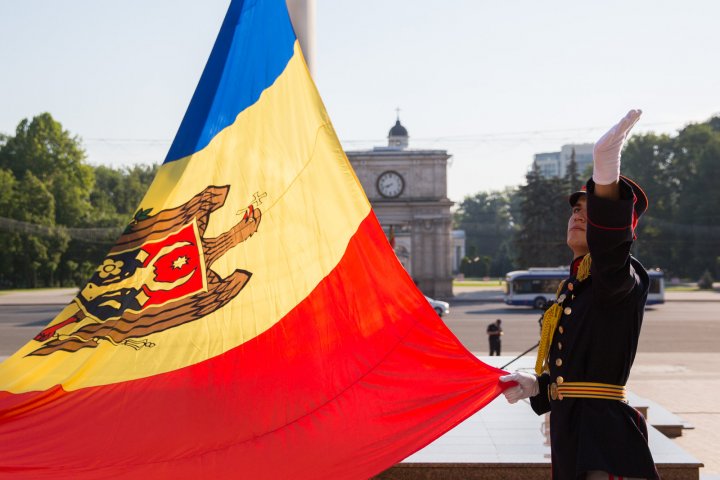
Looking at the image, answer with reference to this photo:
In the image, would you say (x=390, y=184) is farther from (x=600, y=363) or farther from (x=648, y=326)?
(x=600, y=363)

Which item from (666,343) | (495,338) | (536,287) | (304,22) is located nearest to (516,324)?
(666,343)

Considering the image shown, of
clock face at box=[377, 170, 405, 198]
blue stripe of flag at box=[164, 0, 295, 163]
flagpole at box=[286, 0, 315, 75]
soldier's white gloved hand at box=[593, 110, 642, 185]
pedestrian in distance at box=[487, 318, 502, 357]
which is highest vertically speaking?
clock face at box=[377, 170, 405, 198]

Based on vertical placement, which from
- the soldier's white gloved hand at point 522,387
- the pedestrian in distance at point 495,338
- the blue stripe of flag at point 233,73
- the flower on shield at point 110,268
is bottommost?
the pedestrian in distance at point 495,338

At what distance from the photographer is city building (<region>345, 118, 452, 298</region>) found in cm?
5456

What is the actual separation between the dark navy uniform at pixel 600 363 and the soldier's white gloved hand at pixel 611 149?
143mm

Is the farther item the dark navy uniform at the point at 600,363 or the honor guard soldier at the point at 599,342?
the dark navy uniform at the point at 600,363

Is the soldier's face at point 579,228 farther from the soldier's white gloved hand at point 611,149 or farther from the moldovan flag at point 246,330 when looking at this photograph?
the moldovan flag at point 246,330

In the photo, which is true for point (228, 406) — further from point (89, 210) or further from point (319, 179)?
point (89, 210)

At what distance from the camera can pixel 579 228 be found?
4.28 meters

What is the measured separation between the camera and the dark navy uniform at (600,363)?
3.84 m

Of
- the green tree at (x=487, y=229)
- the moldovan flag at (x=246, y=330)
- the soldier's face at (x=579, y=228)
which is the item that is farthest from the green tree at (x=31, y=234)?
the soldier's face at (x=579, y=228)

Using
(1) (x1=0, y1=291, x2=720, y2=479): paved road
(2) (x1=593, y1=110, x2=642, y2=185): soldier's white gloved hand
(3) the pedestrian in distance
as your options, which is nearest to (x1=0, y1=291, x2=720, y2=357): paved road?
(1) (x1=0, y1=291, x2=720, y2=479): paved road

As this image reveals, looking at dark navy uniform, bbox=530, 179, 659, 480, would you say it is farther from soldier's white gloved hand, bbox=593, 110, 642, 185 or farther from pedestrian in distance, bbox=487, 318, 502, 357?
pedestrian in distance, bbox=487, 318, 502, 357

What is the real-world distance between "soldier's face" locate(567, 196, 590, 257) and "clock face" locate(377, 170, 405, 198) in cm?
5131
